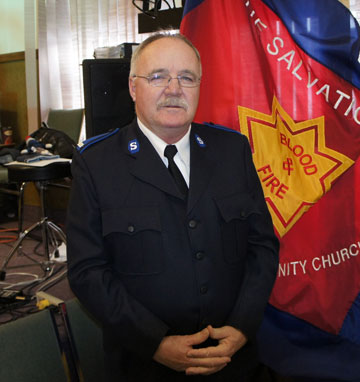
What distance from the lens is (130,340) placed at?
44.9 inches

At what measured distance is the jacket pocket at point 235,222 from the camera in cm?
123

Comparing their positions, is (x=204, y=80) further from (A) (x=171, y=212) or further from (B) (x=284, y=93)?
(A) (x=171, y=212)

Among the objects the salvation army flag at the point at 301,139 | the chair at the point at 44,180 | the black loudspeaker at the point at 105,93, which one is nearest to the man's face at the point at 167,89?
the salvation army flag at the point at 301,139

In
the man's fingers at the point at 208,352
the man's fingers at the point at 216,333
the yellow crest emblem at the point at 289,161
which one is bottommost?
the man's fingers at the point at 208,352

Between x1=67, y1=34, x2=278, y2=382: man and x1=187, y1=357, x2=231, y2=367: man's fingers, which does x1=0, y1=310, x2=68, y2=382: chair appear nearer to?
x1=67, y1=34, x2=278, y2=382: man

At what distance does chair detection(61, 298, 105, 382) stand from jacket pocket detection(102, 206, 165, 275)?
49 centimetres

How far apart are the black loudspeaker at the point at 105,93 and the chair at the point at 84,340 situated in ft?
2.46

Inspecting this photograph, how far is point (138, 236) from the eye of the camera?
1.17m

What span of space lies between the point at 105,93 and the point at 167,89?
781mm

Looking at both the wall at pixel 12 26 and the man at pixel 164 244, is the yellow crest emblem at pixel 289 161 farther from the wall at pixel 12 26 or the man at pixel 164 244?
the wall at pixel 12 26

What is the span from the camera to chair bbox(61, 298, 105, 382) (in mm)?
1524

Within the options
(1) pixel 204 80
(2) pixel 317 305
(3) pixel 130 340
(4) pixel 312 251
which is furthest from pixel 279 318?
(1) pixel 204 80

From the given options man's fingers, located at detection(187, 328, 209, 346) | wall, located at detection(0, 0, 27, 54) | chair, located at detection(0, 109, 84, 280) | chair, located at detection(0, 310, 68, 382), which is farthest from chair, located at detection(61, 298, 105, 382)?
wall, located at detection(0, 0, 27, 54)

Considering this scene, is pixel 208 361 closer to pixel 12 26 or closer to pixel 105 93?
pixel 105 93
